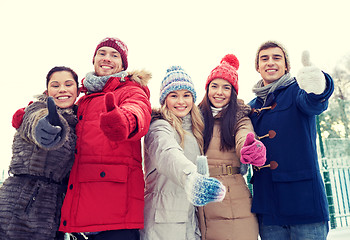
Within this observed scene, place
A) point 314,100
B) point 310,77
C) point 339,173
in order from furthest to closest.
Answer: point 339,173 → point 314,100 → point 310,77

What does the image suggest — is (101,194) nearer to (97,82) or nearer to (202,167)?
(202,167)

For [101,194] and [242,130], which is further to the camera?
[242,130]

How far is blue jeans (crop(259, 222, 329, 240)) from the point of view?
2018 millimetres

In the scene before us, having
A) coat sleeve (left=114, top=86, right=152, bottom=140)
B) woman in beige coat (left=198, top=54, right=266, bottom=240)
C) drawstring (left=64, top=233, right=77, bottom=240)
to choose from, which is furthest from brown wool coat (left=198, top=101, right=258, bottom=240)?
drawstring (left=64, top=233, right=77, bottom=240)

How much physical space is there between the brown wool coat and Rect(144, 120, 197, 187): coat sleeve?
550 mm

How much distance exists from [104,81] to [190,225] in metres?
1.32

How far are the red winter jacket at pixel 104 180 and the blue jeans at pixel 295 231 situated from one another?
1.08 metres

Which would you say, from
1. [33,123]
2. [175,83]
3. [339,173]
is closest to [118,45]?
[175,83]

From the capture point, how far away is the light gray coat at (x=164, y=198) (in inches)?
72.4

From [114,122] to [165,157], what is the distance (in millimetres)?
559

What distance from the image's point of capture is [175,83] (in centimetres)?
247

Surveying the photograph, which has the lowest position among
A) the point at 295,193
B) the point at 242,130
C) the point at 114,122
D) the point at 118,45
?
the point at 295,193

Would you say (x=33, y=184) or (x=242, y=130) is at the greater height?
(x=242, y=130)

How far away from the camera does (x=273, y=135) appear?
230 centimetres
